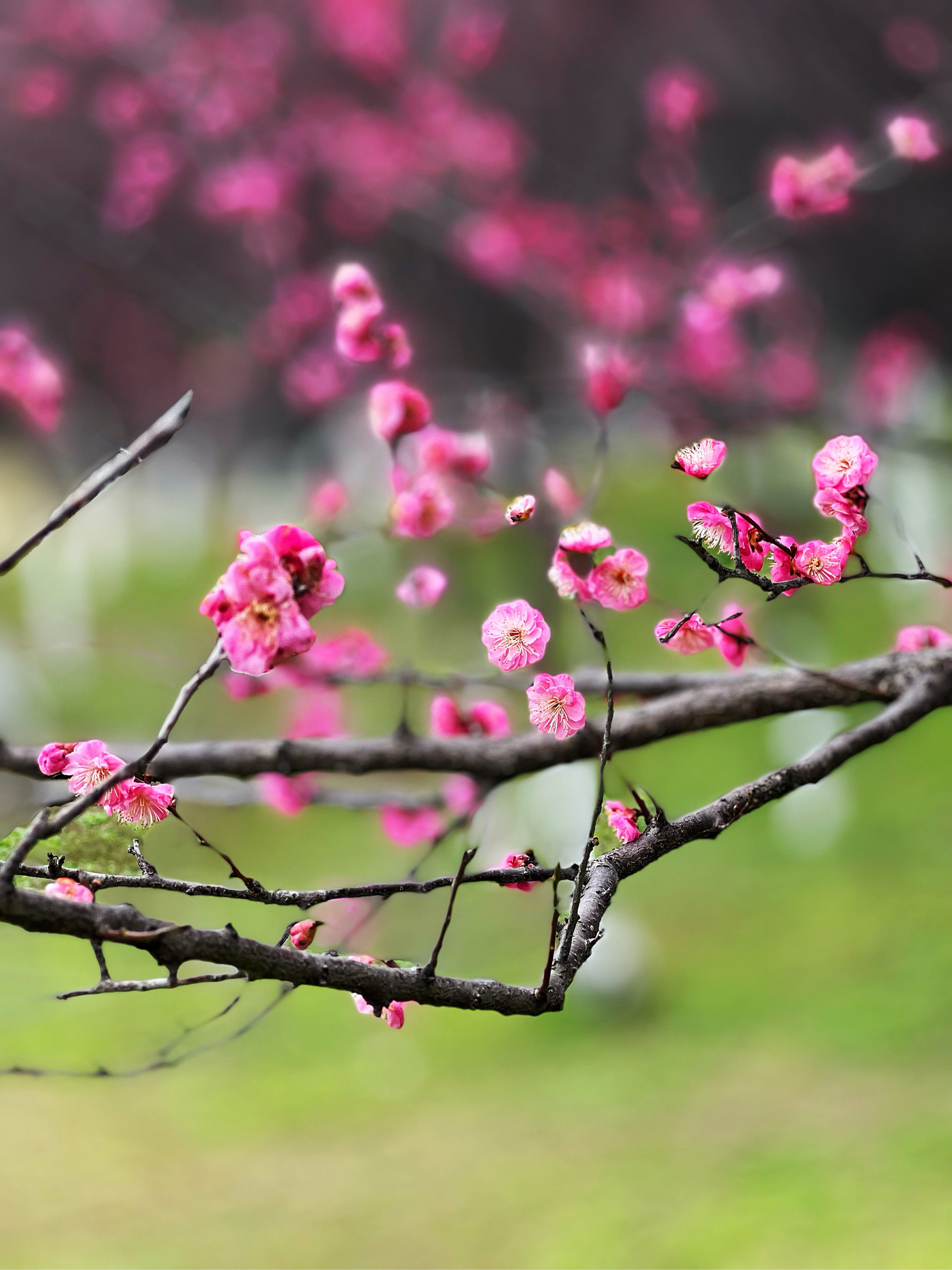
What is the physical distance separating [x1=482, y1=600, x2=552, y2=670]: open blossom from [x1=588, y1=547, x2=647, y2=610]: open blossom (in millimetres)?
118

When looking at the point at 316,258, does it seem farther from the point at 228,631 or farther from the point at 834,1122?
the point at 228,631

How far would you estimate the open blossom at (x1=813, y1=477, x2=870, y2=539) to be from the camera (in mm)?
910

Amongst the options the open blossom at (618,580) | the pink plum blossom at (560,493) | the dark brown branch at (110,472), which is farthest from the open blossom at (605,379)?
the dark brown branch at (110,472)

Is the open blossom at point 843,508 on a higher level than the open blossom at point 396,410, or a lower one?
lower

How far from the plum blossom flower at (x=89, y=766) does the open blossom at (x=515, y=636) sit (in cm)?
34

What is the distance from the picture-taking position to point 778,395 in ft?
15.9

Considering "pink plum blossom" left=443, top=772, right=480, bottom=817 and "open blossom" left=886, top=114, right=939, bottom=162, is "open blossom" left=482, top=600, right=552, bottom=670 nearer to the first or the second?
"pink plum blossom" left=443, top=772, right=480, bottom=817

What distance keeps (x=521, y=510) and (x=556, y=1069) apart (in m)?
2.84

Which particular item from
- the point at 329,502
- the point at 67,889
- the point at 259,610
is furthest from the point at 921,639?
the point at 329,502

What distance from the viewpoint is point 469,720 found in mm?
1691

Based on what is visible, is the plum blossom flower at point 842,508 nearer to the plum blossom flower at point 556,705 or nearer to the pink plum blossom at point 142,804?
the plum blossom flower at point 556,705

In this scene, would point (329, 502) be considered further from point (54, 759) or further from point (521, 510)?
point (521, 510)

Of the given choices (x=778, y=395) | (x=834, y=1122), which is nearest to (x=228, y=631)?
(x=834, y=1122)

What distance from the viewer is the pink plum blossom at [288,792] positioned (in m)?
1.84
